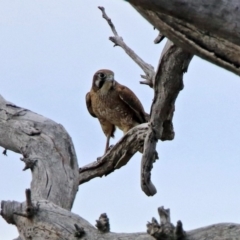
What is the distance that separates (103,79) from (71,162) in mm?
5502

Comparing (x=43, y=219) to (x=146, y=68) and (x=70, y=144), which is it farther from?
(x=146, y=68)

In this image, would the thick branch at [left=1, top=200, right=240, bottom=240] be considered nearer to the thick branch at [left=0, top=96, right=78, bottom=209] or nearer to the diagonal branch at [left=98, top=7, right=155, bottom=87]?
the thick branch at [left=0, top=96, right=78, bottom=209]

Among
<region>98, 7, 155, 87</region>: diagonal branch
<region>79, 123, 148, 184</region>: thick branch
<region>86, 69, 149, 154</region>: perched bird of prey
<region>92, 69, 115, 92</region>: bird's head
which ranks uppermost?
<region>92, 69, 115, 92</region>: bird's head

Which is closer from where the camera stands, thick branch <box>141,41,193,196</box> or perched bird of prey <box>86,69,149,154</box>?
thick branch <box>141,41,193,196</box>

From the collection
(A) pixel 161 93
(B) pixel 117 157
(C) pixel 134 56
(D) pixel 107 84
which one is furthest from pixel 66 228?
(D) pixel 107 84

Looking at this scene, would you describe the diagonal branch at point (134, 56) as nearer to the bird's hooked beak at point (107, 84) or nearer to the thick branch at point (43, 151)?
the thick branch at point (43, 151)

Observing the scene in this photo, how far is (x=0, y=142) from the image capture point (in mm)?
4801

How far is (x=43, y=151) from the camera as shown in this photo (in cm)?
444

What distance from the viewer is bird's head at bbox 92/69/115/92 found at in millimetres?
9820

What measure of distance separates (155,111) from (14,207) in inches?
61.3

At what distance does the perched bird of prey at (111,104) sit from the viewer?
9562 mm

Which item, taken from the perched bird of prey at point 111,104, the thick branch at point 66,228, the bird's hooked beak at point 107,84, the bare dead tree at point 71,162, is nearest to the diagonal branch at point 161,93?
the bare dead tree at point 71,162

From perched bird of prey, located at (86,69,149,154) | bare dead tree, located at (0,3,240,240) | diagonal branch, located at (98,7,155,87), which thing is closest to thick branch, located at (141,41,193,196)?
bare dead tree, located at (0,3,240,240)

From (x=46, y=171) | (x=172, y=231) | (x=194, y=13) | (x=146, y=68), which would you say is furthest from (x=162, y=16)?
(x=146, y=68)
